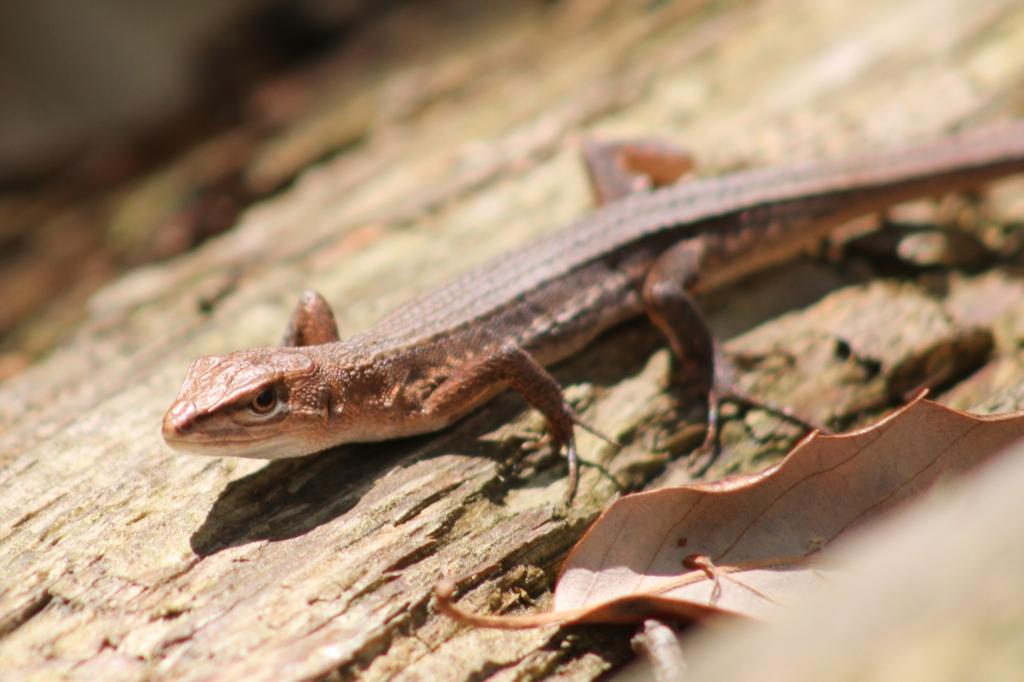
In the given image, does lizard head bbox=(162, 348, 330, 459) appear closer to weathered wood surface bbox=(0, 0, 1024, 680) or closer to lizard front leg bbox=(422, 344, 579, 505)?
weathered wood surface bbox=(0, 0, 1024, 680)

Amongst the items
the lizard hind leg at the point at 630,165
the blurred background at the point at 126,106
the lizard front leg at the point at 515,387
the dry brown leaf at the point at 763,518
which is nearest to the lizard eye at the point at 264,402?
the lizard front leg at the point at 515,387

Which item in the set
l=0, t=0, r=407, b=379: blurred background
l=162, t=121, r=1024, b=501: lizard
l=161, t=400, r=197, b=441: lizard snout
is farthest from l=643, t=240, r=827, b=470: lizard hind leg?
l=0, t=0, r=407, b=379: blurred background

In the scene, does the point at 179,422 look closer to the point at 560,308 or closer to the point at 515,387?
the point at 515,387

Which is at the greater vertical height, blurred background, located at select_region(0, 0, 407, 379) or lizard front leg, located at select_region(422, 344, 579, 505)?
blurred background, located at select_region(0, 0, 407, 379)

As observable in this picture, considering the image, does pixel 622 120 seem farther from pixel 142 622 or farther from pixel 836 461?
pixel 142 622

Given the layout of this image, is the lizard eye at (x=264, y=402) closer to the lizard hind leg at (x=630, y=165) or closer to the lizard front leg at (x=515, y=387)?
the lizard front leg at (x=515, y=387)

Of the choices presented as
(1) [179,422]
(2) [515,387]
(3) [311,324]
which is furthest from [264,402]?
(2) [515,387]

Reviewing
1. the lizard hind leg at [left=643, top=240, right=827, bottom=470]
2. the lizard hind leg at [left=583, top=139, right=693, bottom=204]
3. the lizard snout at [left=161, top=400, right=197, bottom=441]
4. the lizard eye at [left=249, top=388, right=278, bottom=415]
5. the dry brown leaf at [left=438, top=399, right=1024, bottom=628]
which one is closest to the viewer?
the dry brown leaf at [left=438, top=399, right=1024, bottom=628]

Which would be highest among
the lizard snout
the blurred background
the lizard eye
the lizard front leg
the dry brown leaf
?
the blurred background

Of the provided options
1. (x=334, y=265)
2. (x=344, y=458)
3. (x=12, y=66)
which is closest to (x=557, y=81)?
(x=334, y=265)
